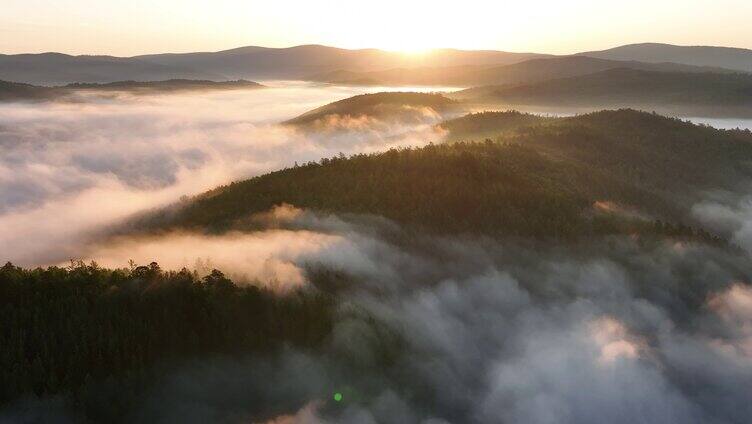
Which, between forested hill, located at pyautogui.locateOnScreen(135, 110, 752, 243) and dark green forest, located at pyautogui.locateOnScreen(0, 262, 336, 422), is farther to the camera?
forested hill, located at pyautogui.locateOnScreen(135, 110, 752, 243)

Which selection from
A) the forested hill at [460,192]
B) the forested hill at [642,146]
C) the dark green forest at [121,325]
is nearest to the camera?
the dark green forest at [121,325]

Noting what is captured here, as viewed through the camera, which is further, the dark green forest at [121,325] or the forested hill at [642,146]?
the forested hill at [642,146]

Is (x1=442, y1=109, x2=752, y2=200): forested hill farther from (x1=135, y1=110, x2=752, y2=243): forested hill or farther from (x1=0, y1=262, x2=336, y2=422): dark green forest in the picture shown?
(x1=0, y1=262, x2=336, y2=422): dark green forest

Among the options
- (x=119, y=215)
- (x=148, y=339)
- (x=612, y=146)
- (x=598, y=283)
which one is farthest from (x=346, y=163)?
(x=119, y=215)

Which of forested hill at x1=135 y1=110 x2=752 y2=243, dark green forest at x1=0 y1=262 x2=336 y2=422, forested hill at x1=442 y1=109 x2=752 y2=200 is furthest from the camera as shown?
forested hill at x1=442 y1=109 x2=752 y2=200

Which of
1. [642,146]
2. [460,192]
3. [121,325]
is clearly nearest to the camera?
[121,325]

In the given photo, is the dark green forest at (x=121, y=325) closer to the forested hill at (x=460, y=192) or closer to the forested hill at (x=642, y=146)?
the forested hill at (x=460, y=192)

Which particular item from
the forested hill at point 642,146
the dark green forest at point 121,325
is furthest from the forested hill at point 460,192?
the dark green forest at point 121,325

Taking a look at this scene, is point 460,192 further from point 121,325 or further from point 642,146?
point 642,146

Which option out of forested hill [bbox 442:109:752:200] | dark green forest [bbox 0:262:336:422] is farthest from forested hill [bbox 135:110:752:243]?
dark green forest [bbox 0:262:336:422]

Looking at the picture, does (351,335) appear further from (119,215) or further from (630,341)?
(119,215)

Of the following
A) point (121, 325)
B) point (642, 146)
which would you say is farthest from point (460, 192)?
point (642, 146)
